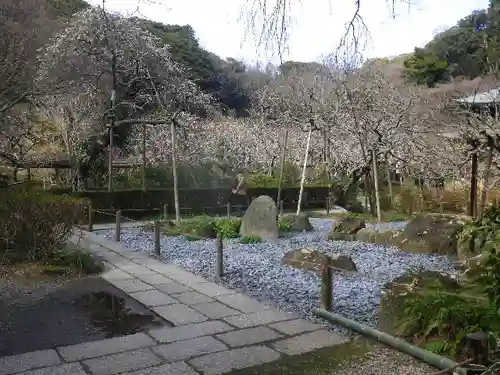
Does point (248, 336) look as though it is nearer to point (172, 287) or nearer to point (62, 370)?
point (62, 370)

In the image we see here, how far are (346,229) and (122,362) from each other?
21.4 ft

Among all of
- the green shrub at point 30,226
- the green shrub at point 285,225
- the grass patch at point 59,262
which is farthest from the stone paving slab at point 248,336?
the green shrub at point 285,225

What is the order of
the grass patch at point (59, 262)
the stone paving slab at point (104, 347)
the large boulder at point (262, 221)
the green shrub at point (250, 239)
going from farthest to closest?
the large boulder at point (262, 221), the green shrub at point (250, 239), the grass patch at point (59, 262), the stone paving slab at point (104, 347)

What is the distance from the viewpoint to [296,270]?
20.6 feet

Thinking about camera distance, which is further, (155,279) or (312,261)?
(312,261)

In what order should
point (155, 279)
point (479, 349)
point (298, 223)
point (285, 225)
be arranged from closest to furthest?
1. point (479, 349)
2. point (155, 279)
3. point (285, 225)
4. point (298, 223)

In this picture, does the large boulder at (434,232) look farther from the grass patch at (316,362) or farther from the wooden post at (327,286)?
the grass patch at (316,362)

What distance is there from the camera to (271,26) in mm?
2891

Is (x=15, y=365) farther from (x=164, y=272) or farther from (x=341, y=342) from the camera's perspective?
(x=164, y=272)

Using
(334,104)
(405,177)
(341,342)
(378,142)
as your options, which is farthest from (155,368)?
(334,104)

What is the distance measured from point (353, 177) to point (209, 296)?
10.3m

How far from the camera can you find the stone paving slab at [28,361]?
3.36m

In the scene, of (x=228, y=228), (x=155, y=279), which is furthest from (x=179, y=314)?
(x=228, y=228)

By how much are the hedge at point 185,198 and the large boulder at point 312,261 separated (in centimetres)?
720
